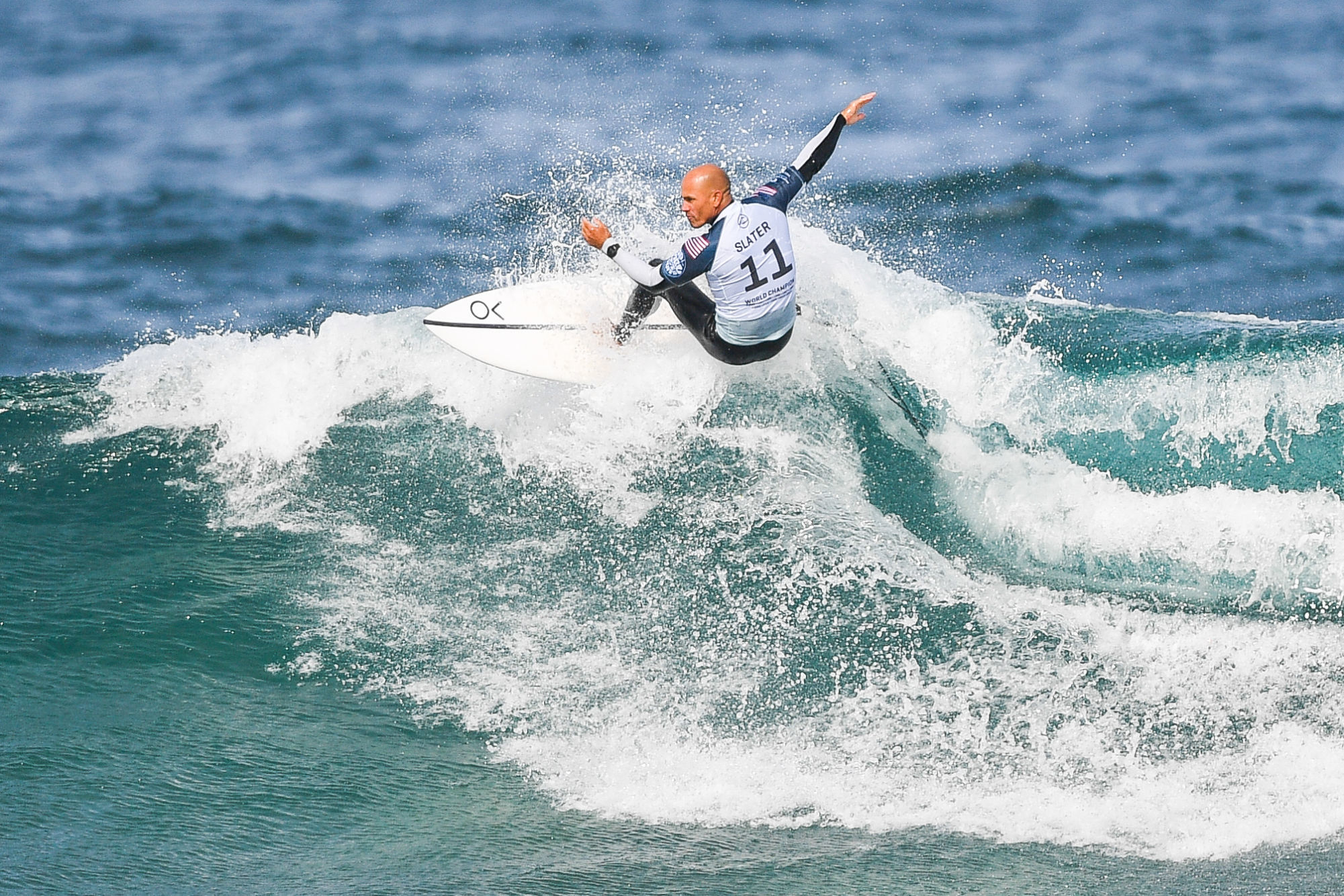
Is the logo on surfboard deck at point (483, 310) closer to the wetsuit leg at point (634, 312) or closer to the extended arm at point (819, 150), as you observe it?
the wetsuit leg at point (634, 312)

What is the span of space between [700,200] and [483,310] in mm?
2255

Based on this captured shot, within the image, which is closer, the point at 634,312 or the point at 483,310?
the point at 634,312

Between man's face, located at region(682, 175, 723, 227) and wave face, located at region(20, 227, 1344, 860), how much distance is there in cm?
152

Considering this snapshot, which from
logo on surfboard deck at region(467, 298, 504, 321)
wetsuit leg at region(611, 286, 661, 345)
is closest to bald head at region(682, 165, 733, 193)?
wetsuit leg at region(611, 286, 661, 345)

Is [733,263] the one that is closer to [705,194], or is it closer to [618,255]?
[705,194]

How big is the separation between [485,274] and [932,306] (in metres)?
5.48

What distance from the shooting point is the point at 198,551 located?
837 cm

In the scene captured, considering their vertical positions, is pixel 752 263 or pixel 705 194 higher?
pixel 705 194

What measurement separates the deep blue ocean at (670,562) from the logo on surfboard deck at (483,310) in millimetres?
605

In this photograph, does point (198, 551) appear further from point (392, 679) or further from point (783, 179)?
point (783, 179)

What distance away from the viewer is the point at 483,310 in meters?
9.12

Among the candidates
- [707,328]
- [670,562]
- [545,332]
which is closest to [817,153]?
[707,328]

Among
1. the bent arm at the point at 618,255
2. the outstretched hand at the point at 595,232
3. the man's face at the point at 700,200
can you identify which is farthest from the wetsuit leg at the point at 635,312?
the man's face at the point at 700,200

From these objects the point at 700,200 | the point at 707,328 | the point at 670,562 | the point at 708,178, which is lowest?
the point at 670,562
